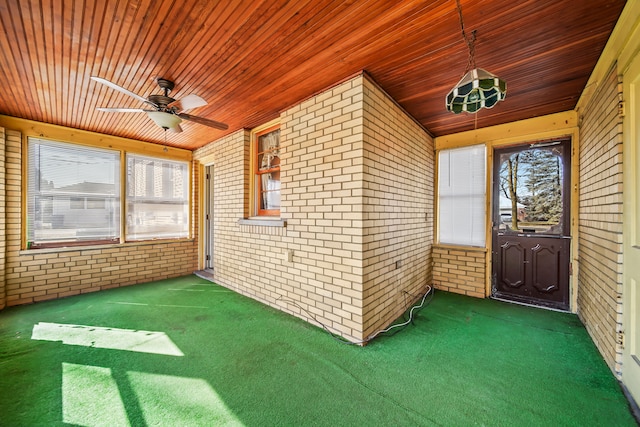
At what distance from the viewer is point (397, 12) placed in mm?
1713

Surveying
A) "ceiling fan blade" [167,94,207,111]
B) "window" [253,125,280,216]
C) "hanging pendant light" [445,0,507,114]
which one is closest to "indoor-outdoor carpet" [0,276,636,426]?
"window" [253,125,280,216]

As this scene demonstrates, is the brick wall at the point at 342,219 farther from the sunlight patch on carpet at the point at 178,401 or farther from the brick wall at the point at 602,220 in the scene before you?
the brick wall at the point at 602,220

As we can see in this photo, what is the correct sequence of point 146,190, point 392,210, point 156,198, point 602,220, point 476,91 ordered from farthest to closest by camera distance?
point 156,198 < point 146,190 < point 392,210 < point 602,220 < point 476,91

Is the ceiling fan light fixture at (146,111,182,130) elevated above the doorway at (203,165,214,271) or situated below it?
above

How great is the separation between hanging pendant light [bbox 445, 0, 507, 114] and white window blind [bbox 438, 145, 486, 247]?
223cm

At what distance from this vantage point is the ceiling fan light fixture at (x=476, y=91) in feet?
5.48

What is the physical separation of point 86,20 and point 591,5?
3.58 m

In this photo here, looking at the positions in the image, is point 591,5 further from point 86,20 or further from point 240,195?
point 240,195

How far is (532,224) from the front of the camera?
3582mm

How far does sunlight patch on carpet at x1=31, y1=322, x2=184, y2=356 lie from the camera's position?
94.5 inches

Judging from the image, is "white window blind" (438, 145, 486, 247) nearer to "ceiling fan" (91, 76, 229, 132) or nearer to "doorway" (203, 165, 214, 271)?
"ceiling fan" (91, 76, 229, 132)

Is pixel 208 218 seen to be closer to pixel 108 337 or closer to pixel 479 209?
pixel 108 337

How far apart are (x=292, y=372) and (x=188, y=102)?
2.83 meters

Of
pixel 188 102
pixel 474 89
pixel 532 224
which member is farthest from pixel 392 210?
pixel 188 102
